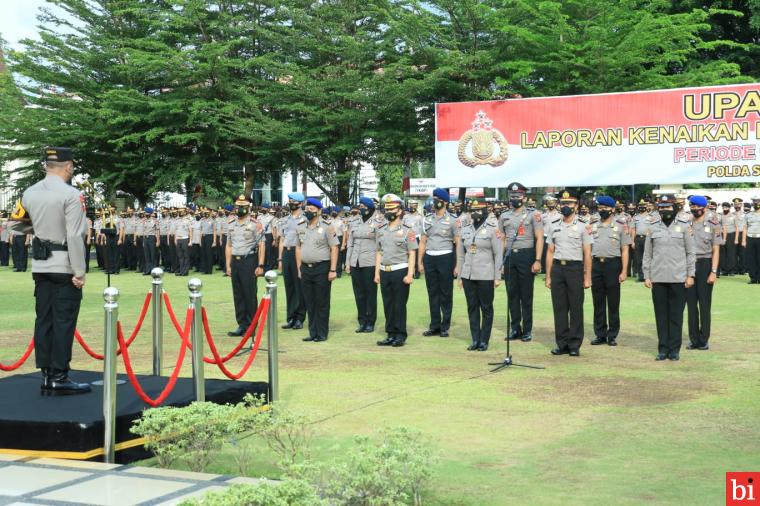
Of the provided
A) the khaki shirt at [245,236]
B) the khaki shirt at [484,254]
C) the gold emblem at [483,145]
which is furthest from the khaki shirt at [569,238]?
the gold emblem at [483,145]

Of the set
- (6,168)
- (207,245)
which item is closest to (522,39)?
(207,245)

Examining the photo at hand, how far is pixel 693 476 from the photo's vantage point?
218 inches

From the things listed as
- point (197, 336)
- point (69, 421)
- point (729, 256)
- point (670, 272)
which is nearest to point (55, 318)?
point (197, 336)

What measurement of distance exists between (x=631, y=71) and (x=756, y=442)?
67.2ft

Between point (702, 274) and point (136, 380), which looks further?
point (702, 274)

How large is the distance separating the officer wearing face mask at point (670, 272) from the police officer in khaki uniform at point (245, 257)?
4.62m

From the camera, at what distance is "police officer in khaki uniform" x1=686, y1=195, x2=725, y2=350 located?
10.6 metres

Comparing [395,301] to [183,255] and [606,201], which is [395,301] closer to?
[606,201]

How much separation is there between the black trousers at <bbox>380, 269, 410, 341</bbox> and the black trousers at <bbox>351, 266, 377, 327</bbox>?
2.69 ft

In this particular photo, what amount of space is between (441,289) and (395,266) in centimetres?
102

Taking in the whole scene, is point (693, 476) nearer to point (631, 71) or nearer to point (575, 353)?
point (575, 353)

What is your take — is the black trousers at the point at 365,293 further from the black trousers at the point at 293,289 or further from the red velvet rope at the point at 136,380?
the red velvet rope at the point at 136,380

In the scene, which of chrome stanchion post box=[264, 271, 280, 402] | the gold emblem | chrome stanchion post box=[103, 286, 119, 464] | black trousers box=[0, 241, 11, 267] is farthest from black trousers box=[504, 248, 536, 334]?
black trousers box=[0, 241, 11, 267]

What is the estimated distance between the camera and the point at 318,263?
38.9 feet
